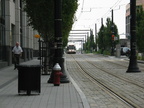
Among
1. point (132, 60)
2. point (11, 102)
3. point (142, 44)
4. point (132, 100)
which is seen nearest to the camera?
point (11, 102)

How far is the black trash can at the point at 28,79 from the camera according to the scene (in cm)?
1023

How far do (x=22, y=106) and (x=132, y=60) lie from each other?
14.2m

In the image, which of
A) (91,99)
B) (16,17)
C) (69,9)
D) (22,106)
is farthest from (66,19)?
(22,106)

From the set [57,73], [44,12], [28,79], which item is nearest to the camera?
[28,79]

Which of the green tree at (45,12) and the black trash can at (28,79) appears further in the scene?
the green tree at (45,12)

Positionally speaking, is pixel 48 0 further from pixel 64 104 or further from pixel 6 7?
pixel 64 104

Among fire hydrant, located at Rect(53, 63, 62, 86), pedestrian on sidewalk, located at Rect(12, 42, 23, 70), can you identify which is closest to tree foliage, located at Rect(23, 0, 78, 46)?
pedestrian on sidewalk, located at Rect(12, 42, 23, 70)

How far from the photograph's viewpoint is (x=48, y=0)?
71.5 feet

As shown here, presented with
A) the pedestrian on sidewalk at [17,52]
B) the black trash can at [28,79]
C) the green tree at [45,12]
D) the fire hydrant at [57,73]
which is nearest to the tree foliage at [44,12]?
the green tree at [45,12]

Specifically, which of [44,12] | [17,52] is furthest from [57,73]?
[44,12]

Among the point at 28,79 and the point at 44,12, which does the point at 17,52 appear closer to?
the point at 44,12

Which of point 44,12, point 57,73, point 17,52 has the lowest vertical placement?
point 57,73

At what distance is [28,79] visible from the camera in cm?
1023

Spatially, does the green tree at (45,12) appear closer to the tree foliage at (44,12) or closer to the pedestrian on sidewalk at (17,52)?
the tree foliage at (44,12)
